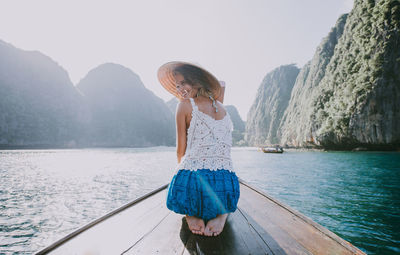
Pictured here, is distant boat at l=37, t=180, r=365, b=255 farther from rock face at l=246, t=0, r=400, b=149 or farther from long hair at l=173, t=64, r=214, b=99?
rock face at l=246, t=0, r=400, b=149

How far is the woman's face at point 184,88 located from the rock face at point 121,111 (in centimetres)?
10834

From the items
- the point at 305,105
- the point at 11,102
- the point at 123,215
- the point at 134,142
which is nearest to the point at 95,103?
the point at 134,142

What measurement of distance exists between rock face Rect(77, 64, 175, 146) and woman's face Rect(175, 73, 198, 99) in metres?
108

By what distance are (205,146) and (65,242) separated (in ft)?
5.36

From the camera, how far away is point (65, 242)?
180 centimetres

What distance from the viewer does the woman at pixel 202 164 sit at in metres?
1.78

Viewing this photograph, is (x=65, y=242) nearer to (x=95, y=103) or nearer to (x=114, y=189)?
(x=114, y=189)

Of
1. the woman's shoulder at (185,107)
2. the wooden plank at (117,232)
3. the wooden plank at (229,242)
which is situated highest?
the woman's shoulder at (185,107)

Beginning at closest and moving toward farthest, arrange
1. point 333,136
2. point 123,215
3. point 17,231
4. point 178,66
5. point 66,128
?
1. point 178,66
2. point 123,215
3. point 17,231
4. point 333,136
5. point 66,128

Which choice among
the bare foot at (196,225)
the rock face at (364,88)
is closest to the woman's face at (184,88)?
the bare foot at (196,225)

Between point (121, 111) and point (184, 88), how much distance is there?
418ft

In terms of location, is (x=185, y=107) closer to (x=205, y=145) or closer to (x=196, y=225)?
(x=205, y=145)

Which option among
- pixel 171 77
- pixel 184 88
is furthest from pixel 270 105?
pixel 184 88

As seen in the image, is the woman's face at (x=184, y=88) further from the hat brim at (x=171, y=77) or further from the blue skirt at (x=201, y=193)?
the blue skirt at (x=201, y=193)
